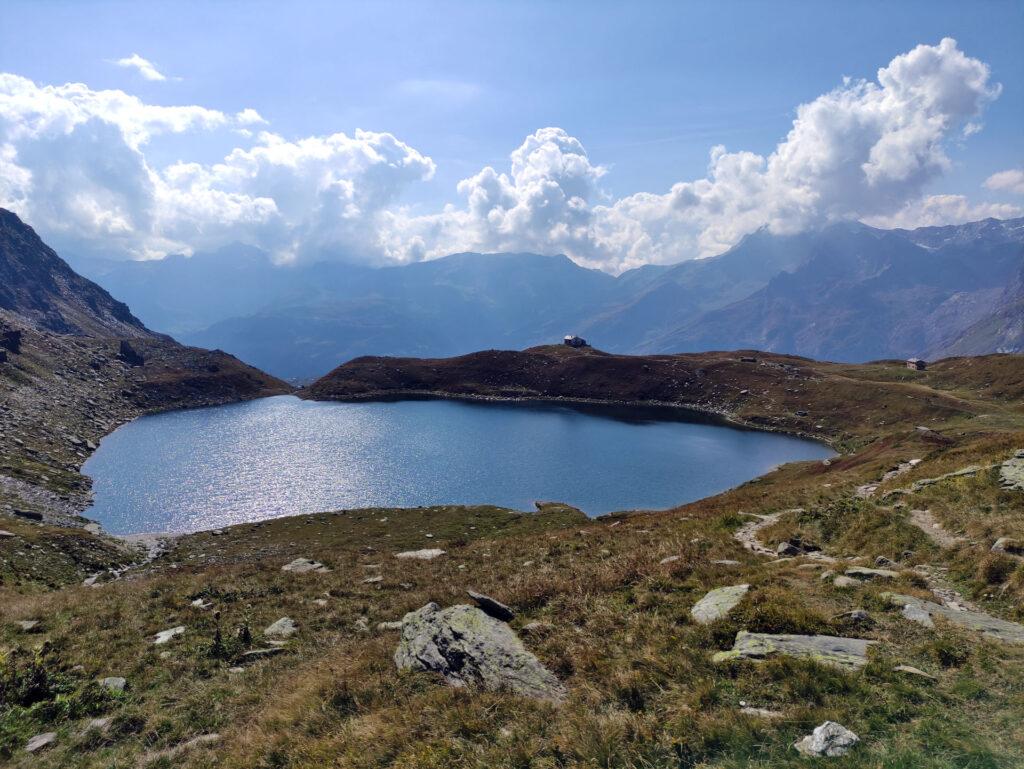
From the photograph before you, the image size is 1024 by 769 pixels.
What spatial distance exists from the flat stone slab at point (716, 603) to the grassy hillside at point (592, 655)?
0.37m

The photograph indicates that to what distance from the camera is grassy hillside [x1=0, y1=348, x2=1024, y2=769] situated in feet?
29.2

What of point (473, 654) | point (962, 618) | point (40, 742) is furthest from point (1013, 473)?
point (40, 742)

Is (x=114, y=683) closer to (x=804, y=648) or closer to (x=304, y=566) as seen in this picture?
(x=304, y=566)

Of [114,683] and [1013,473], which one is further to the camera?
[1013,473]

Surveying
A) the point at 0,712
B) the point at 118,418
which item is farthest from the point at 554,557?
the point at 118,418

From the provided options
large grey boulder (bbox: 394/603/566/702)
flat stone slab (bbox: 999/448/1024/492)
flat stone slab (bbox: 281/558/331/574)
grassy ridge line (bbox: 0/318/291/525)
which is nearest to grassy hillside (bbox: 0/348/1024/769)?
flat stone slab (bbox: 999/448/1024/492)

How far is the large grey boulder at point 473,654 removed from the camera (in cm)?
1142

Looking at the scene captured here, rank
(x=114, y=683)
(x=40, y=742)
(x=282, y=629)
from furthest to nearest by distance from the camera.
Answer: (x=282, y=629)
(x=114, y=683)
(x=40, y=742)

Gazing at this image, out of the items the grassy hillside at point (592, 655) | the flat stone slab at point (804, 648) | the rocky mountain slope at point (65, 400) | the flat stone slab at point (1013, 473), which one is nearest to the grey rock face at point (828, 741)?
the grassy hillside at point (592, 655)

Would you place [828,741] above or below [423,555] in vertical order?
above

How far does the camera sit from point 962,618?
12336 millimetres

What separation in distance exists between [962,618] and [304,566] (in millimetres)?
31198

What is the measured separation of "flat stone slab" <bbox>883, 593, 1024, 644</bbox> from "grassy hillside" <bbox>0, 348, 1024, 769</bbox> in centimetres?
Answer: 47

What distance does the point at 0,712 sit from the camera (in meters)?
13.6
